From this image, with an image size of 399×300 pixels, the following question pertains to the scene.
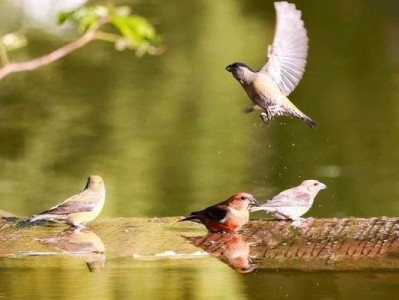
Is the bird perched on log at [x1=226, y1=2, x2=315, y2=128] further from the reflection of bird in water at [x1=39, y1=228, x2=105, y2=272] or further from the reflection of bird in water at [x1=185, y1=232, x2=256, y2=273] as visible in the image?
the reflection of bird in water at [x1=39, y1=228, x2=105, y2=272]

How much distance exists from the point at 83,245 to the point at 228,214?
321 mm

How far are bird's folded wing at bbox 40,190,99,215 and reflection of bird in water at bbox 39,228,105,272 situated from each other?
0.15 ft

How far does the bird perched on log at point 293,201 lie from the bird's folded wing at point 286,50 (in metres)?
0.24

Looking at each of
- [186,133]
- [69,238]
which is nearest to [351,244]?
[69,238]

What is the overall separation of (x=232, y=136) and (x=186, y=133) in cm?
15

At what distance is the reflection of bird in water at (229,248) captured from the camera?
2.43m

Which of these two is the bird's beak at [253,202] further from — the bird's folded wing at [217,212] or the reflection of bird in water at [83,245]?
the reflection of bird in water at [83,245]

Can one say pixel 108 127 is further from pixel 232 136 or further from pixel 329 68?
pixel 329 68

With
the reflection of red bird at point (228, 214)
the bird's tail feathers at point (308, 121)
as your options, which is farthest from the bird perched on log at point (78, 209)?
the bird's tail feathers at point (308, 121)

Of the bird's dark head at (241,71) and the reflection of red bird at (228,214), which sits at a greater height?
the bird's dark head at (241,71)

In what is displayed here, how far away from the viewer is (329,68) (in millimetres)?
3102

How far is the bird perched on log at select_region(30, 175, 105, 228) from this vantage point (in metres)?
2.63

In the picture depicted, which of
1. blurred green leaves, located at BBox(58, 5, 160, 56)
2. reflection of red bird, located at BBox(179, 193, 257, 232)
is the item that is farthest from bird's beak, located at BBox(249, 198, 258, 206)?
blurred green leaves, located at BBox(58, 5, 160, 56)

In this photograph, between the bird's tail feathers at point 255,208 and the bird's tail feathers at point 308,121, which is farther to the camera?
the bird's tail feathers at point 308,121
